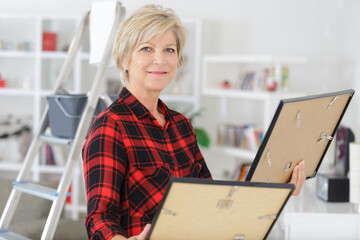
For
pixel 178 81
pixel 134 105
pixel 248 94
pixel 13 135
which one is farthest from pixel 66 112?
pixel 13 135

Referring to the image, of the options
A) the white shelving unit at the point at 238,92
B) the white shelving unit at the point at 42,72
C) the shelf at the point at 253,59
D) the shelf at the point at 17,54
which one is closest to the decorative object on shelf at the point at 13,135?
the white shelving unit at the point at 42,72

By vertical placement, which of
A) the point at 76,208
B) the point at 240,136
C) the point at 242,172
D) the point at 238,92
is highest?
the point at 238,92

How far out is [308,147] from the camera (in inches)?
66.7

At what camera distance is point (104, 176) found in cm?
144

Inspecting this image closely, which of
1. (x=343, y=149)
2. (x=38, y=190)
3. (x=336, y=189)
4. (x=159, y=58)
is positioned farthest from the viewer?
(x=343, y=149)

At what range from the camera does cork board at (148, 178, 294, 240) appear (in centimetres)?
117

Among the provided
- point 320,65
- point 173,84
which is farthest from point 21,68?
point 320,65

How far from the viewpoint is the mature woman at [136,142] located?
144 cm

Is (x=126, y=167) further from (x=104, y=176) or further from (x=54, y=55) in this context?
(x=54, y=55)

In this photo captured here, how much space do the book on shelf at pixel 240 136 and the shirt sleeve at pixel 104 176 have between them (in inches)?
133

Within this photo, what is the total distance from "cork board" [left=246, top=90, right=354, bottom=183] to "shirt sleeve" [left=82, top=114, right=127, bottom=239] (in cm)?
37

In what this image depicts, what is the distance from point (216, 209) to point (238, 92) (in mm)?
3689

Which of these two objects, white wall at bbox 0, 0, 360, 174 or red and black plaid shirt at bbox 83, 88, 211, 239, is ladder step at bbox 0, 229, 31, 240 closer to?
red and black plaid shirt at bbox 83, 88, 211, 239

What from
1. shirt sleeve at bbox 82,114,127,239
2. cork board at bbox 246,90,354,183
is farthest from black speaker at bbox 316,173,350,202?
shirt sleeve at bbox 82,114,127,239
